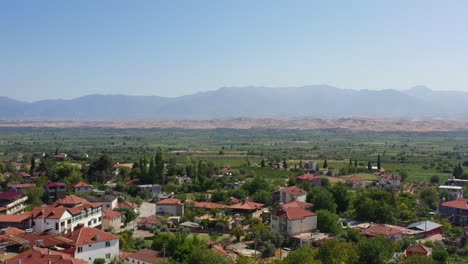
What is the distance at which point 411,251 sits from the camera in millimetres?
31516

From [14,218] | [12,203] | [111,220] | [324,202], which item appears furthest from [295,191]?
[12,203]

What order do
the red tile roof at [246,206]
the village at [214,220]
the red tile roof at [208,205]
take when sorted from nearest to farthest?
1. the village at [214,220]
2. the red tile roof at [246,206]
3. the red tile roof at [208,205]

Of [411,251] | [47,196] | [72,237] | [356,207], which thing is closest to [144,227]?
[72,237]

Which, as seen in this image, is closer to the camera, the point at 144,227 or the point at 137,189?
the point at 144,227

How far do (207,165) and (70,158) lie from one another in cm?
2835

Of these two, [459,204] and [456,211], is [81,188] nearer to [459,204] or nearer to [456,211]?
[456,211]

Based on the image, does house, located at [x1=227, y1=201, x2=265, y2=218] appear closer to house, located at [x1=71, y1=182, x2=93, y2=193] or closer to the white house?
the white house

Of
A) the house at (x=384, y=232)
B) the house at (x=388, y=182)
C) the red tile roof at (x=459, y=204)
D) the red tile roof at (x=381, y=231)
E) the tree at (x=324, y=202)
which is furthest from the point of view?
the house at (x=388, y=182)

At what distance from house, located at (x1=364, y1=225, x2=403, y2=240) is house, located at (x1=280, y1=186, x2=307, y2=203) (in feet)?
39.4

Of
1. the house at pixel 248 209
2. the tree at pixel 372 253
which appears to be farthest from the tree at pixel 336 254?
the house at pixel 248 209

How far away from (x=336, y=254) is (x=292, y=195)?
21.7 metres

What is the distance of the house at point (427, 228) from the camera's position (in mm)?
38166

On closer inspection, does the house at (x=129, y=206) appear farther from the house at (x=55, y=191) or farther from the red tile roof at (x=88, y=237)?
the red tile roof at (x=88, y=237)

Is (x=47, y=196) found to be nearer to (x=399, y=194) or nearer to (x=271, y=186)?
(x=271, y=186)
